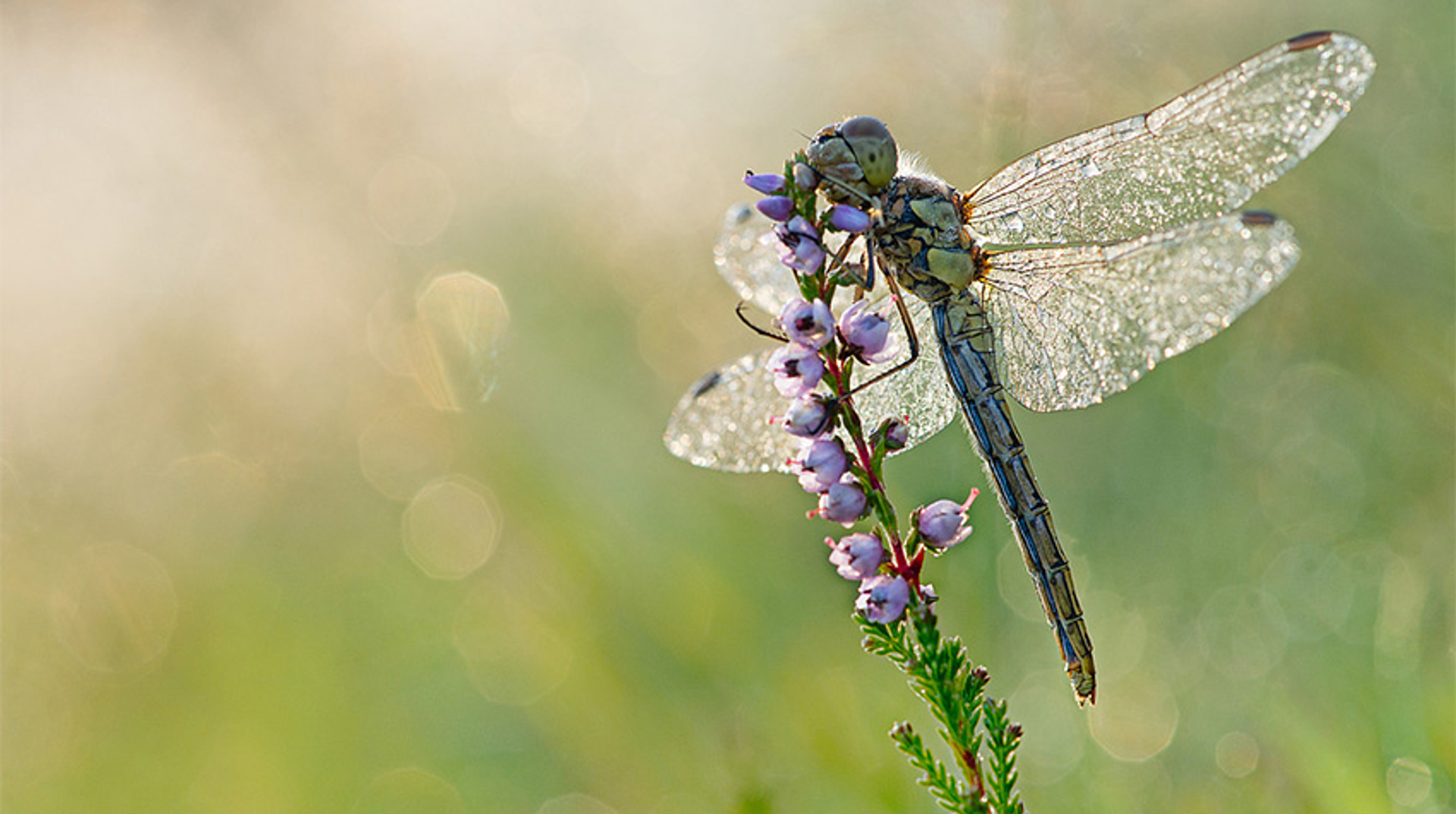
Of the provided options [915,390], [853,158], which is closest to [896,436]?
[853,158]

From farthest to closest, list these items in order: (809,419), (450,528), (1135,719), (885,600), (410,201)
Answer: (410,201) → (450,528) → (1135,719) → (809,419) → (885,600)

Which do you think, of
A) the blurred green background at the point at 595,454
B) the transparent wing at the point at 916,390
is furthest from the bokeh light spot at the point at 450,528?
the transparent wing at the point at 916,390

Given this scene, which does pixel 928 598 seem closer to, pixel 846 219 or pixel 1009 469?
pixel 846 219

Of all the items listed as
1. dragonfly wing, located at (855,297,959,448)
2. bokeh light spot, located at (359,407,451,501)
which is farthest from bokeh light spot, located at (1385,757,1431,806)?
bokeh light spot, located at (359,407,451,501)

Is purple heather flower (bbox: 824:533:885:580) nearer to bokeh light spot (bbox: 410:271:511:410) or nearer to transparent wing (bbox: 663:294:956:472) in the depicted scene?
transparent wing (bbox: 663:294:956:472)

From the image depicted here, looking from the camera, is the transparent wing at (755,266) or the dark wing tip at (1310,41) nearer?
the dark wing tip at (1310,41)

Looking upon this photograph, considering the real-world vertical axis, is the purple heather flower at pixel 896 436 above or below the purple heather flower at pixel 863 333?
below

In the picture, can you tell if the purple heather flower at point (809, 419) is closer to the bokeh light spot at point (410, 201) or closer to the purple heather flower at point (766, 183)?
the purple heather flower at point (766, 183)
